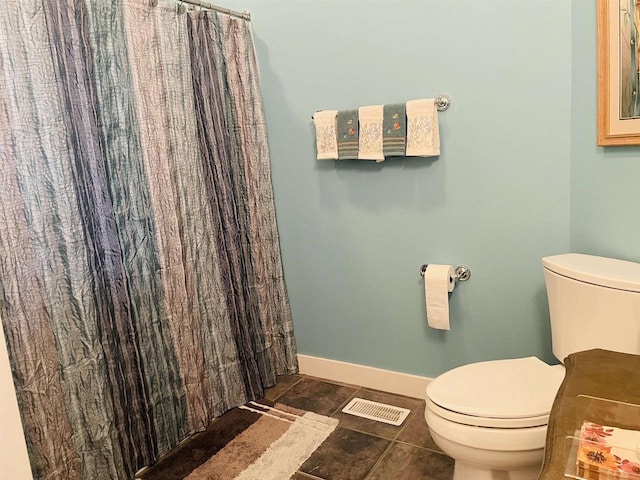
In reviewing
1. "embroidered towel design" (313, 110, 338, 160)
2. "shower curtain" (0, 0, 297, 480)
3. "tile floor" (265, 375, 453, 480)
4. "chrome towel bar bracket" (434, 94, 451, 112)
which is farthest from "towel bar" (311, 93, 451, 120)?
"tile floor" (265, 375, 453, 480)

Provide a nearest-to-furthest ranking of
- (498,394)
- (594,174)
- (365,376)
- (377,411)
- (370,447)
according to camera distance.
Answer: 1. (498,394)
2. (594,174)
3. (370,447)
4. (377,411)
5. (365,376)

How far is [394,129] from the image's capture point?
7.07 ft

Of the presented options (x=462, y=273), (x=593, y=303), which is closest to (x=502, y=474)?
(x=593, y=303)

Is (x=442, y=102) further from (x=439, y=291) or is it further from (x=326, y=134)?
→ (x=439, y=291)

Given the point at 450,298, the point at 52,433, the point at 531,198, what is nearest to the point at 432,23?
the point at 531,198

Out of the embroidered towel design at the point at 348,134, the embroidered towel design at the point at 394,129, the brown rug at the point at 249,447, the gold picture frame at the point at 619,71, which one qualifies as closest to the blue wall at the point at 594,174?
the gold picture frame at the point at 619,71

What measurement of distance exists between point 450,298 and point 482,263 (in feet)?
0.72

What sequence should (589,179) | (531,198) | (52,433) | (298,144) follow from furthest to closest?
(298,144) → (531,198) → (589,179) → (52,433)

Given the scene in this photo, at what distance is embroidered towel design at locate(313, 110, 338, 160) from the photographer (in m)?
2.32

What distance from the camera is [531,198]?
6.59 feet

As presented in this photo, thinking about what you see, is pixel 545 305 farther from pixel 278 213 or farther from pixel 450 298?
pixel 278 213

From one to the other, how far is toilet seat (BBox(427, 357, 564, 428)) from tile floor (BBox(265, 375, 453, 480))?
0.46 metres

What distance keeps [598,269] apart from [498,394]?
21.1 inches

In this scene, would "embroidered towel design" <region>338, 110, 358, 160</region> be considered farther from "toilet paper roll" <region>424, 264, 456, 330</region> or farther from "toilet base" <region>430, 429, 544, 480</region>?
"toilet base" <region>430, 429, 544, 480</region>
